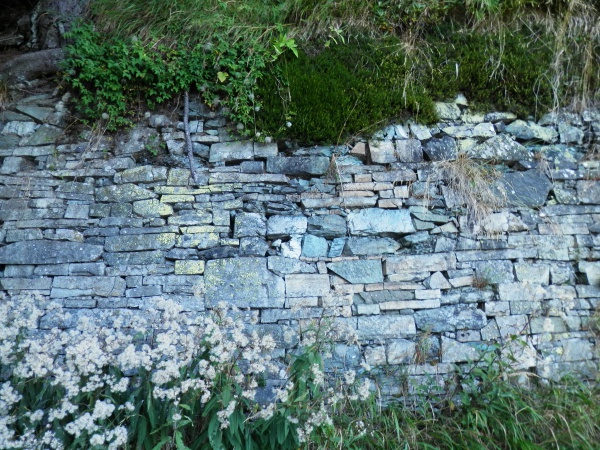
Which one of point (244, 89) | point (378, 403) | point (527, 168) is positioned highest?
point (244, 89)

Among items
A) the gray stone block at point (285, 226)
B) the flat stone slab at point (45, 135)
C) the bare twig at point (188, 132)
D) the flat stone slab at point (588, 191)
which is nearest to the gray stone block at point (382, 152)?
the gray stone block at point (285, 226)

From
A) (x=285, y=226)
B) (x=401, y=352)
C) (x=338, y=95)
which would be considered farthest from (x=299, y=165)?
(x=401, y=352)

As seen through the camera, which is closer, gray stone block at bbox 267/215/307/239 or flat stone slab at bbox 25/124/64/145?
gray stone block at bbox 267/215/307/239

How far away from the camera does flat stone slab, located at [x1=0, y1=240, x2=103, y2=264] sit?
3.27m

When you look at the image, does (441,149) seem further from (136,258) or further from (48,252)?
(48,252)

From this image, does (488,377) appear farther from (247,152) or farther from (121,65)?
(121,65)

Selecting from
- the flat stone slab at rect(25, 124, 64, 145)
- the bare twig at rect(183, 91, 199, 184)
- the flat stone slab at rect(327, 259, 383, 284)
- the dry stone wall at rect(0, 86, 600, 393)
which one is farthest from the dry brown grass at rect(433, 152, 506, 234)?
the flat stone slab at rect(25, 124, 64, 145)

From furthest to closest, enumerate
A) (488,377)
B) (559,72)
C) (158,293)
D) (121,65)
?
(559,72) < (121,65) < (158,293) < (488,377)

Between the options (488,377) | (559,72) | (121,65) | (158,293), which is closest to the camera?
A: (488,377)

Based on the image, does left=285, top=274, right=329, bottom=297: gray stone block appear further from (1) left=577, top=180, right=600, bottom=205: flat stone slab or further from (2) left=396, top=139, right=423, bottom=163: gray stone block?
(1) left=577, top=180, right=600, bottom=205: flat stone slab

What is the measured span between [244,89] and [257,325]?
1612mm

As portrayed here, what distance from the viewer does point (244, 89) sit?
11.4ft

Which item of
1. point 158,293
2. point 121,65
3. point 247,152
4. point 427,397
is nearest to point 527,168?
point 427,397

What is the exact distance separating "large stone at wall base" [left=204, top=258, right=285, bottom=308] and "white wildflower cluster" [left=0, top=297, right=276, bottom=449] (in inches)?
12.9
